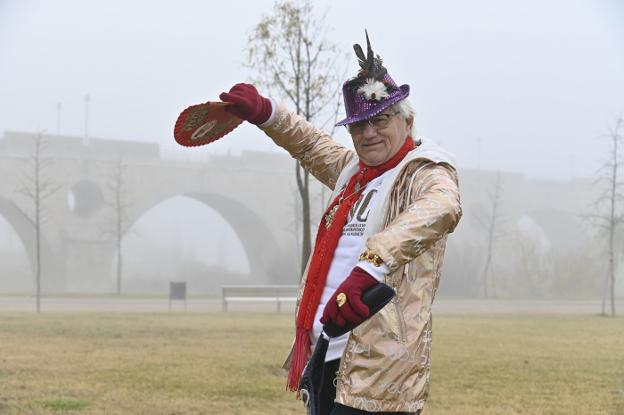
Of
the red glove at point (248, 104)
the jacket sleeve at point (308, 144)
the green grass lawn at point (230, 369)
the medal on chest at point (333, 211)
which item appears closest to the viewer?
the medal on chest at point (333, 211)

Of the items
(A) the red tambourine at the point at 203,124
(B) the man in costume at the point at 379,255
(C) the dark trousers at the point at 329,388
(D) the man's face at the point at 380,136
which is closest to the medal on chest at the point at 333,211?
A: (B) the man in costume at the point at 379,255

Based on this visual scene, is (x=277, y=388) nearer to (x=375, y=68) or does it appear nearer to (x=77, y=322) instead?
(x=375, y=68)

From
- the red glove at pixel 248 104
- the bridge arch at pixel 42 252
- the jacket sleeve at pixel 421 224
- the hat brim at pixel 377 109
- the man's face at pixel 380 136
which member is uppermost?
the red glove at pixel 248 104

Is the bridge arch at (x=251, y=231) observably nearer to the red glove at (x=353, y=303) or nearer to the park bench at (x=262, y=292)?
the park bench at (x=262, y=292)

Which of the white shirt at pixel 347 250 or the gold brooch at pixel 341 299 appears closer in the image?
the gold brooch at pixel 341 299

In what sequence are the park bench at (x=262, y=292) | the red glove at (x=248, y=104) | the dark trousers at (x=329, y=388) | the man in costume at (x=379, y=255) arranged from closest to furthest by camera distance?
1. the man in costume at (x=379, y=255)
2. the dark trousers at (x=329, y=388)
3. the red glove at (x=248, y=104)
4. the park bench at (x=262, y=292)

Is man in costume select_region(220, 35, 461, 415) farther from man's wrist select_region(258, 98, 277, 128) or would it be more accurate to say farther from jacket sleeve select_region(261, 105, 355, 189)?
man's wrist select_region(258, 98, 277, 128)

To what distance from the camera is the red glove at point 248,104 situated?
2.85 meters

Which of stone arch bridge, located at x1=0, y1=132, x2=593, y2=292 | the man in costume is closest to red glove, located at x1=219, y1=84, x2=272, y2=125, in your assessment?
the man in costume

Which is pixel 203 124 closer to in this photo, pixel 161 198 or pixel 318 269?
pixel 318 269

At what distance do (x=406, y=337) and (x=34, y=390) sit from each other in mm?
4666

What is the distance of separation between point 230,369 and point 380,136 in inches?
214

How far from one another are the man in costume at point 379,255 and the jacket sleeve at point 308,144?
0.27 m

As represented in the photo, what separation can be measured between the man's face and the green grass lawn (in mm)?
3409
